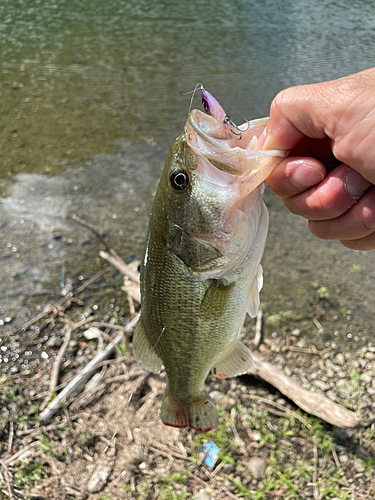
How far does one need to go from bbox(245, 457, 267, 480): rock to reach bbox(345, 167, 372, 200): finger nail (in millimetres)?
2285

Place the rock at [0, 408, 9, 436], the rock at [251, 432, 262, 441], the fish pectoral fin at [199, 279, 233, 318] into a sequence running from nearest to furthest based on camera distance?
the fish pectoral fin at [199, 279, 233, 318], the rock at [251, 432, 262, 441], the rock at [0, 408, 9, 436]

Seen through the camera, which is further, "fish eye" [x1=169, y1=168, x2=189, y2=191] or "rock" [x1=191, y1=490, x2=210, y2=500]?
Result: "rock" [x1=191, y1=490, x2=210, y2=500]

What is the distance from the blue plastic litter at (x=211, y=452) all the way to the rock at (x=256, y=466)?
0.24 meters

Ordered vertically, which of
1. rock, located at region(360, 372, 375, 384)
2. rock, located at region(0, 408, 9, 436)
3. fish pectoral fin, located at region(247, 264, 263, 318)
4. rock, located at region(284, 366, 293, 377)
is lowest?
rock, located at region(0, 408, 9, 436)

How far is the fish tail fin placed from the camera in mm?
2305

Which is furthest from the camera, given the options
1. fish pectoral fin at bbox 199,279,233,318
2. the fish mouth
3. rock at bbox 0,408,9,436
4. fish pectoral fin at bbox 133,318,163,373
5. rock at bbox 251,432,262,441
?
rock at bbox 0,408,9,436

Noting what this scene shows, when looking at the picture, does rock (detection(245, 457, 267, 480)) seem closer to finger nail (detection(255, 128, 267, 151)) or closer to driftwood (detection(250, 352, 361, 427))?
driftwood (detection(250, 352, 361, 427))

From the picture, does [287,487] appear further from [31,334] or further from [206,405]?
[31,334]

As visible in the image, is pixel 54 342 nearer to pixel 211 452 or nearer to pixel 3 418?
pixel 3 418

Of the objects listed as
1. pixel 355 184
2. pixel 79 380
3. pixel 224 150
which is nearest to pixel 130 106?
pixel 79 380

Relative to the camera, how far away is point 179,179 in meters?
1.69

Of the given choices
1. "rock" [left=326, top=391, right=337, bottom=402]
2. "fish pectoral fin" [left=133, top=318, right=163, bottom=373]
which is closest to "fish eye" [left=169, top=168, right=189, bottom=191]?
"fish pectoral fin" [left=133, top=318, right=163, bottom=373]

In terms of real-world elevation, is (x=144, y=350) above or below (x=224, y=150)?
below

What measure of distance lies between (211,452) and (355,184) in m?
2.38
